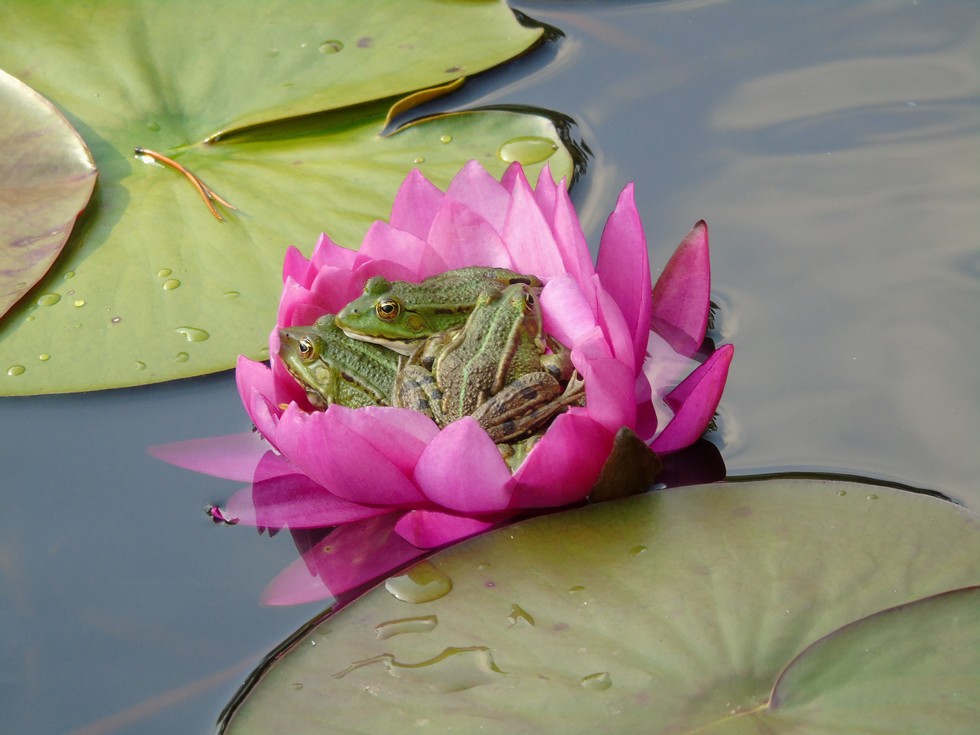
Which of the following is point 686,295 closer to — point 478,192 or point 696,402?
point 696,402

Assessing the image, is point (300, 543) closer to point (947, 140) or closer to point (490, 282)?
point (490, 282)

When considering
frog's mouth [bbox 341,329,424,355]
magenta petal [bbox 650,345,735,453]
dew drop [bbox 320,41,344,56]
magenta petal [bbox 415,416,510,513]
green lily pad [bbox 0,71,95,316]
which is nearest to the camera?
magenta petal [bbox 415,416,510,513]

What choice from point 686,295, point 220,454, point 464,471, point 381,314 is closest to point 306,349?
point 381,314

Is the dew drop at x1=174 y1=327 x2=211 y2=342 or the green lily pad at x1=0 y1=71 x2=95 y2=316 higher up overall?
the green lily pad at x1=0 y1=71 x2=95 y2=316

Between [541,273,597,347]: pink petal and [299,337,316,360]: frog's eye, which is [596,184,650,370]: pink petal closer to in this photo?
[541,273,597,347]: pink petal

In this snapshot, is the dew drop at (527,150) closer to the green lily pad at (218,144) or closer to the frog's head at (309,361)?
the green lily pad at (218,144)

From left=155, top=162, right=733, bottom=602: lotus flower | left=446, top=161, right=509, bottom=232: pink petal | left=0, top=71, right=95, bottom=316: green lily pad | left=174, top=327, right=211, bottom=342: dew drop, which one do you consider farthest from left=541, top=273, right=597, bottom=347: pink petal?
left=0, top=71, right=95, bottom=316: green lily pad

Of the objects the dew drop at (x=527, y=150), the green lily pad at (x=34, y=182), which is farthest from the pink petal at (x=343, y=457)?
the dew drop at (x=527, y=150)
